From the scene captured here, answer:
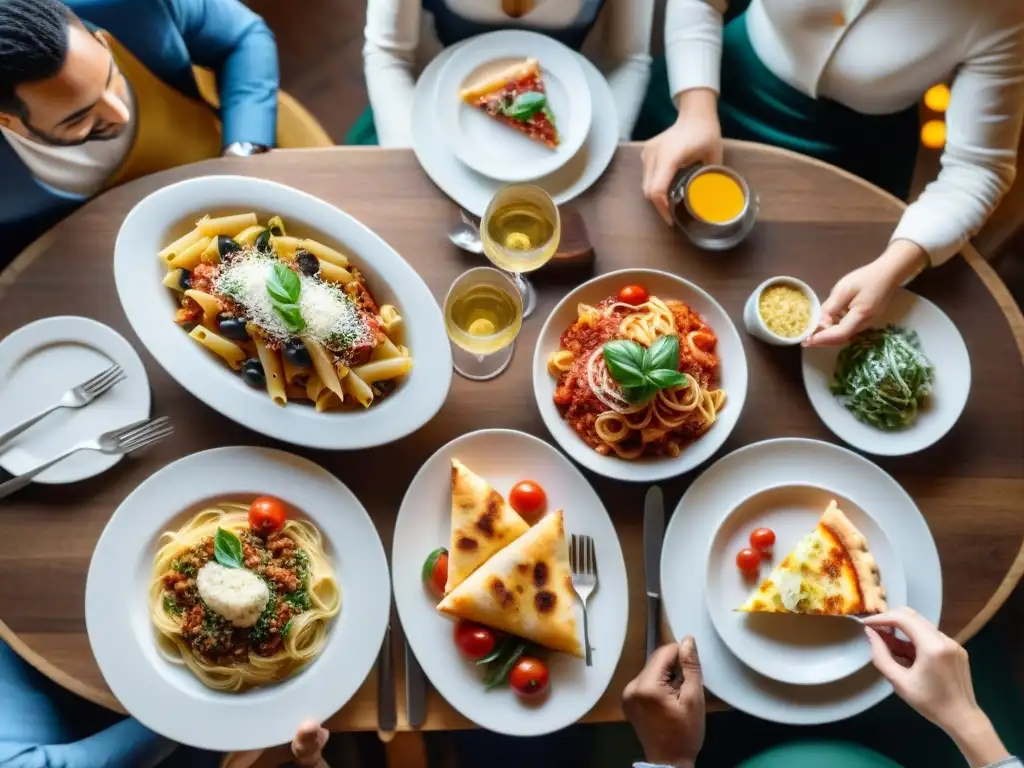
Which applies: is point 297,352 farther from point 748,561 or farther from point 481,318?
point 748,561

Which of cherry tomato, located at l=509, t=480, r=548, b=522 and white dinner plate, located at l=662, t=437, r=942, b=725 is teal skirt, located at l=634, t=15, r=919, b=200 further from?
cherry tomato, located at l=509, t=480, r=548, b=522

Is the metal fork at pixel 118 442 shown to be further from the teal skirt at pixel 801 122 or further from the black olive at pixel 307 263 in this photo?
the teal skirt at pixel 801 122

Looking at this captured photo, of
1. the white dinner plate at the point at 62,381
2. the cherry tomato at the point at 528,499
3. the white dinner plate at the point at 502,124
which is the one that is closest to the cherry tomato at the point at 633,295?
the white dinner plate at the point at 502,124

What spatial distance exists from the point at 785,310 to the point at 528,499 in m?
0.84

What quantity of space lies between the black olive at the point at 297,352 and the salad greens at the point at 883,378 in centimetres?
136

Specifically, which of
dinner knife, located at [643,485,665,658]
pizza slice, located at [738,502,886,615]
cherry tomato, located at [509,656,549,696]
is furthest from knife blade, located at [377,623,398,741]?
pizza slice, located at [738,502,886,615]

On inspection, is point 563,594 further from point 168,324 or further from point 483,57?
point 483,57

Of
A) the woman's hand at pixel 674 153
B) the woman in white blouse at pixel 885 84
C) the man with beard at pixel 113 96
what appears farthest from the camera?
the woman's hand at pixel 674 153

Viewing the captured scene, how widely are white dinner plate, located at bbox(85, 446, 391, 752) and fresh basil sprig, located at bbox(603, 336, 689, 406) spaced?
2.37ft

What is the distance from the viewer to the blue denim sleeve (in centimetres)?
225

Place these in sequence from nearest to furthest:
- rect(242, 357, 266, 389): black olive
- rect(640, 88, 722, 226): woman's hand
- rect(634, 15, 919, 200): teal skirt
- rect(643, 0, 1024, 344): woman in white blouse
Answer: rect(242, 357, 266, 389): black olive
rect(643, 0, 1024, 344): woman in white blouse
rect(640, 88, 722, 226): woman's hand
rect(634, 15, 919, 200): teal skirt

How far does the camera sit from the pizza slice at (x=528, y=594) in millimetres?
1888

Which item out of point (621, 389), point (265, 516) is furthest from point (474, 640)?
point (621, 389)

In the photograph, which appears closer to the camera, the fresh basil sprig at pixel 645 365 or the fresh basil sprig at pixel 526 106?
the fresh basil sprig at pixel 645 365
